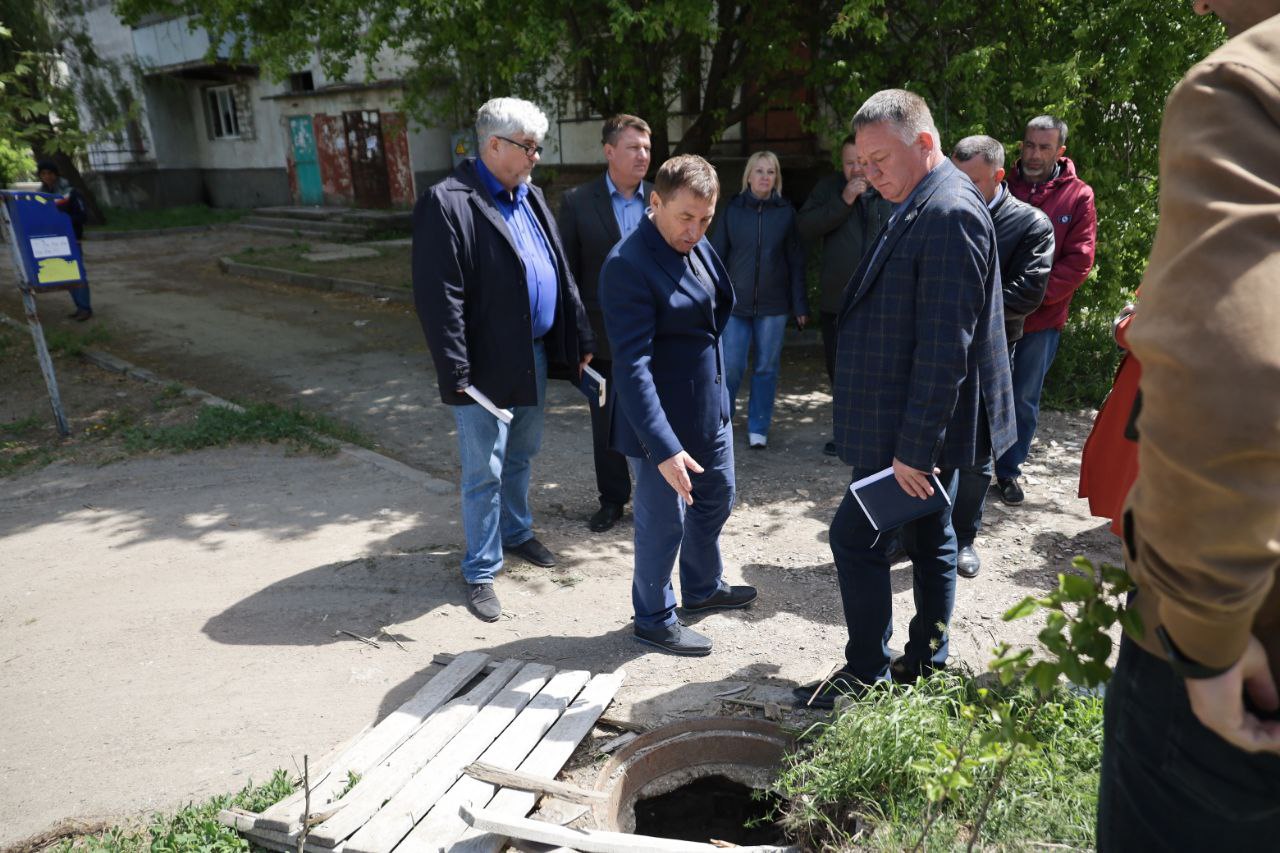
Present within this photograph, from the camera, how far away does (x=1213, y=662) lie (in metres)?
1.18

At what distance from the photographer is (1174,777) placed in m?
1.31

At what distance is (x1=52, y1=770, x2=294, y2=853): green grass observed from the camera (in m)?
2.78

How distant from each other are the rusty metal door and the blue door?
61.9 inches

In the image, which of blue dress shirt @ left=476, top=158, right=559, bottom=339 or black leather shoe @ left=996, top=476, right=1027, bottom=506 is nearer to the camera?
blue dress shirt @ left=476, top=158, right=559, bottom=339

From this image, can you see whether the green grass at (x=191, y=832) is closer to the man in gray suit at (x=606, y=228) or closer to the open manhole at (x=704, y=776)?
the open manhole at (x=704, y=776)

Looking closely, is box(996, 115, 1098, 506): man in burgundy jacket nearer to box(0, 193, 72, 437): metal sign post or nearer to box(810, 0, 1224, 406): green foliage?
box(810, 0, 1224, 406): green foliage

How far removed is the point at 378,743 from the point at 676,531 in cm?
140

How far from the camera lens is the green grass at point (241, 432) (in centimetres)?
651

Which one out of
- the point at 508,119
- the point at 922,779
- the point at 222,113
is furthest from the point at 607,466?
the point at 222,113

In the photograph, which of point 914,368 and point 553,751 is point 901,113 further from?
point 553,751

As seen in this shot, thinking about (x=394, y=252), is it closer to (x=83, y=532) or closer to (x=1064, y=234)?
(x=83, y=532)

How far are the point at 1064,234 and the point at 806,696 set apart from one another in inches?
129

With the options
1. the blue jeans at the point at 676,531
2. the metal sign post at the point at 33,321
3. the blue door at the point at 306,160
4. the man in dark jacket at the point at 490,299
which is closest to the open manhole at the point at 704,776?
the blue jeans at the point at 676,531

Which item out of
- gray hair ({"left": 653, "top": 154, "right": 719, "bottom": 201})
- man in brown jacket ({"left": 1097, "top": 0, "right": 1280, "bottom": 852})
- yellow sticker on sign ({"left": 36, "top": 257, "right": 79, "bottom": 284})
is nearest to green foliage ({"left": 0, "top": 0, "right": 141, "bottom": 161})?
yellow sticker on sign ({"left": 36, "top": 257, "right": 79, "bottom": 284})
